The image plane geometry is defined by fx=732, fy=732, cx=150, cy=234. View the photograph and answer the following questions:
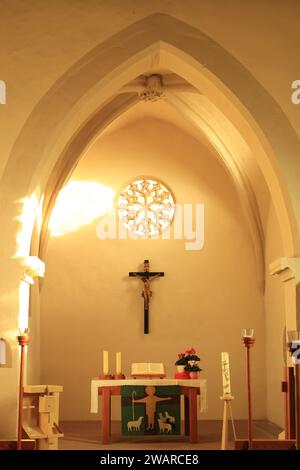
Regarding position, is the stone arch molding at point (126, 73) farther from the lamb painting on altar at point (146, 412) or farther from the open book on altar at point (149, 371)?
the open book on altar at point (149, 371)

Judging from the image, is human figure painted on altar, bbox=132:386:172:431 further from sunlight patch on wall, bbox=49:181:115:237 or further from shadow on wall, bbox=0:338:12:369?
sunlight patch on wall, bbox=49:181:115:237

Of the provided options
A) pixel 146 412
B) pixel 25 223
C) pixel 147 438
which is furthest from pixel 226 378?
pixel 25 223

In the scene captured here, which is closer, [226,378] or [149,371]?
[226,378]

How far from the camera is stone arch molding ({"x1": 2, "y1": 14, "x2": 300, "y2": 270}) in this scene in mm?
8891

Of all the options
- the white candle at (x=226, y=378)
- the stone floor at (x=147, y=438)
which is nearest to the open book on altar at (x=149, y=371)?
the stone floor at (x=147, y=438)

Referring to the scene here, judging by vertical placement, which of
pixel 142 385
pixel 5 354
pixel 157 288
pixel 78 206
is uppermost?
pixel 78 206

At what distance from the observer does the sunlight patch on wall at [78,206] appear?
14547mm

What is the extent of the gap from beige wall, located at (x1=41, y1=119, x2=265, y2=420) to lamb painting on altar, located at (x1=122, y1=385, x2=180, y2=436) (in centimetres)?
374

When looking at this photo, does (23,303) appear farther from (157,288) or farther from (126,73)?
(157,288)

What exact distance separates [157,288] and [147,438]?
417cm

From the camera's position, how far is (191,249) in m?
14.7

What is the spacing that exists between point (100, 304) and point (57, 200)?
2.34 meters

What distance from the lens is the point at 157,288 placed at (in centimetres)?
1455

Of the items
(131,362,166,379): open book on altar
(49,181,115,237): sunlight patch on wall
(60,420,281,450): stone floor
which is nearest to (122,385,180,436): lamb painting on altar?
(60,420,281,450): stone floor
